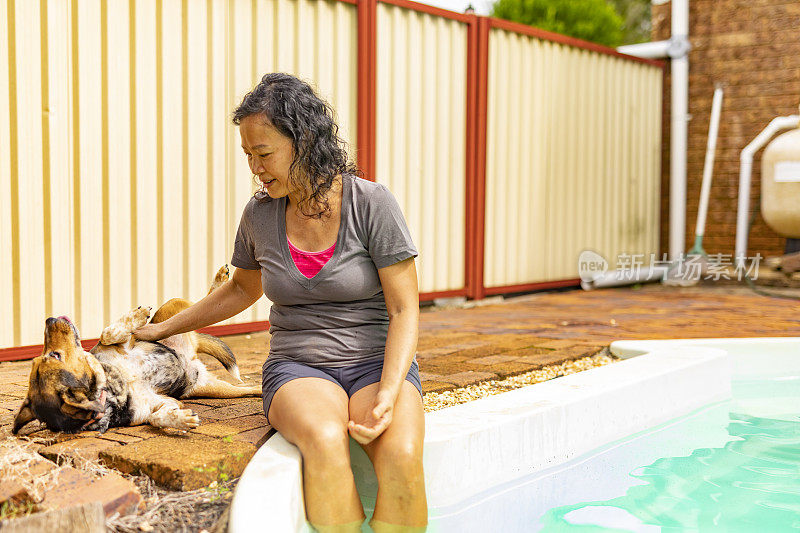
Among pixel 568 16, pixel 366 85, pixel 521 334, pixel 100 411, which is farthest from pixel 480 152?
pixel 568 16

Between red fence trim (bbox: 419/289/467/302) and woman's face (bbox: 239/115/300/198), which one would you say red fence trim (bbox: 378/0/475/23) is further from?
woman's face (bbox: 239/115/300/198)

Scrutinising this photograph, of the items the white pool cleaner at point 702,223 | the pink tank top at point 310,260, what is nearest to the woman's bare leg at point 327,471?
the pink tank top at point 310,260

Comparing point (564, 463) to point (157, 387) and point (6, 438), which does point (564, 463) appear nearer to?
Result: point (157, 387)

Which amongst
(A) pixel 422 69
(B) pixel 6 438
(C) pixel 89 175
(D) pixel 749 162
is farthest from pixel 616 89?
(B) pixel 6 438

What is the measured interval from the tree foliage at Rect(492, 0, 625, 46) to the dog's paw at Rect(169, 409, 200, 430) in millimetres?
24818

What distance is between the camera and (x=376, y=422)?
2.27 metres

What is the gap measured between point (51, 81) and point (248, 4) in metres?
1.44

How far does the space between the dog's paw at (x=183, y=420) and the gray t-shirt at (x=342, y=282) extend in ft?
1.00

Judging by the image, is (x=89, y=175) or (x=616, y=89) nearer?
(x=89, y=175)

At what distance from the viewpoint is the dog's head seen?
8.21 feet

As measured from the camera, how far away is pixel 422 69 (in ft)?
21.7

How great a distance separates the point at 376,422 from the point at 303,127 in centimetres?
88

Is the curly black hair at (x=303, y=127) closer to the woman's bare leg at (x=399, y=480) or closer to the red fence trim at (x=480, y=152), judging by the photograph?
the woman's bare leg at (x=399, y=480)

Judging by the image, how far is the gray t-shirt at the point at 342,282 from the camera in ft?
8.24
